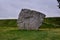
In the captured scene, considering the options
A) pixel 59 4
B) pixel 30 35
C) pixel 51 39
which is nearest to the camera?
pixel 51 39

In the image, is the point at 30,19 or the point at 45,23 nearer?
the point at 30,19

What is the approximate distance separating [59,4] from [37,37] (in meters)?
13.0

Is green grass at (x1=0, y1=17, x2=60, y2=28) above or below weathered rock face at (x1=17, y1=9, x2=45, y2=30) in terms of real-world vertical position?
below

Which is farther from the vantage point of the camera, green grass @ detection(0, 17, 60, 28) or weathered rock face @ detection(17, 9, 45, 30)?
green grass @ detection(0, 17, 60, 28)

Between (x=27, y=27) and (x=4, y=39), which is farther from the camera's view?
(x=27, y=27)

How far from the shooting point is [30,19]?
21984 millimetres

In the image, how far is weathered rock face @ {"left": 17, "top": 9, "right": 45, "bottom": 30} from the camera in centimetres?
2161

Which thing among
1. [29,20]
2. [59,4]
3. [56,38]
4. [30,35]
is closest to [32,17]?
[29,20]

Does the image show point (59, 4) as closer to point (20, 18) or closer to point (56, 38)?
point (20, 18)

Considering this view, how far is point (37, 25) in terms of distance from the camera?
21.6 metres

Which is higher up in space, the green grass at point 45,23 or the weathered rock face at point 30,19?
the weathered rock face at point 30,19

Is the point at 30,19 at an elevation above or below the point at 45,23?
above

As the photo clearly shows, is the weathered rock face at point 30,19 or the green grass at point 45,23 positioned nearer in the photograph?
the weathered rock face at point 30,19

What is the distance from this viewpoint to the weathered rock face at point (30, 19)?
21609 millimetres
